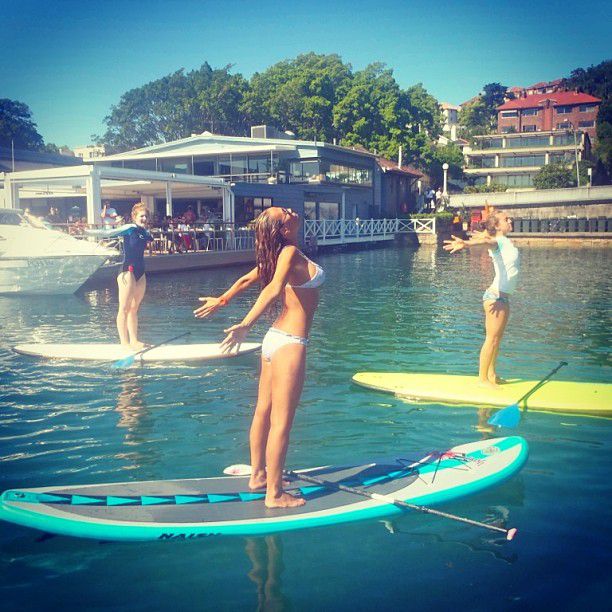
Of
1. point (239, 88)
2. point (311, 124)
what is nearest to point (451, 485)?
point (311, 124)

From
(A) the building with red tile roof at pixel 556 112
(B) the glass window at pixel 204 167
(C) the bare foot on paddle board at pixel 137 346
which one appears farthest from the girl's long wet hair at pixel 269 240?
(A) the building with red tile roof at pixel 556 112

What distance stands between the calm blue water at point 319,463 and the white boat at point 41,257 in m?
5.19

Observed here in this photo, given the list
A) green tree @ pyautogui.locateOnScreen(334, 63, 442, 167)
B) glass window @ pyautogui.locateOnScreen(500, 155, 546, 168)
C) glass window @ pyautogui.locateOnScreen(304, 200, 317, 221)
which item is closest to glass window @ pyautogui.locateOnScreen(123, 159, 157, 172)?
glass window @ pyautogui.locateOnScreen(304, 200, 317, 221)

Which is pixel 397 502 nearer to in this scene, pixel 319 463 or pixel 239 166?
pixel 319 463

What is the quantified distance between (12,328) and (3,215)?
6.39m

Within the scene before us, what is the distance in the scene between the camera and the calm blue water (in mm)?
3754

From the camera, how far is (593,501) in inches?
191

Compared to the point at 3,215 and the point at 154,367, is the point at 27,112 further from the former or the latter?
the point at 154,367

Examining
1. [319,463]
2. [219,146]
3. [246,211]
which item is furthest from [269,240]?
[219,146]

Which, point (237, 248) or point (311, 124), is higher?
point (311, 124)

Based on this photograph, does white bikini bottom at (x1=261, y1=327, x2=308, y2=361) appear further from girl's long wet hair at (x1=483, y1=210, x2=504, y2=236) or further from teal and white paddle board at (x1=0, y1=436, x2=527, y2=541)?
girl's long wet hair at (x1=483, y1=210, x2=504, y2=236)

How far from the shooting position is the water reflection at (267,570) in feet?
11.9

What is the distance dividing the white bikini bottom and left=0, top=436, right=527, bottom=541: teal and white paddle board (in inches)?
42.2

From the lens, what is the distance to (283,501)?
4383mm
